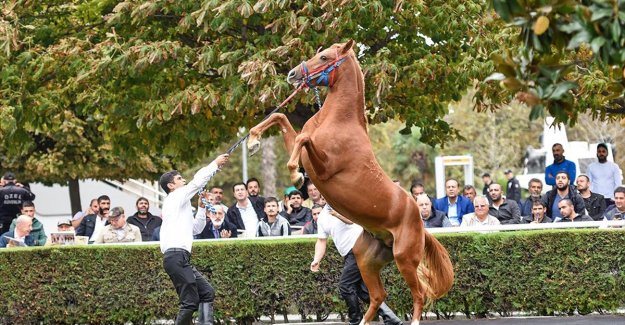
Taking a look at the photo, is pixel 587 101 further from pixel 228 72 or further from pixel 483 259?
pixel 228 72

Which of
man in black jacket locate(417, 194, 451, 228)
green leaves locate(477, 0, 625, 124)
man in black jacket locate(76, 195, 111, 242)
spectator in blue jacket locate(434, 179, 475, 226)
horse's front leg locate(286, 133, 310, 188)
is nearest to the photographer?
green leaves locate(477, 0, 625, 124)

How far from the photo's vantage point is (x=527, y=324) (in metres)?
12.8

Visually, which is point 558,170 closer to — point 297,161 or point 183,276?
point 183,276

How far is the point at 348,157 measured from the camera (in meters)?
10.5

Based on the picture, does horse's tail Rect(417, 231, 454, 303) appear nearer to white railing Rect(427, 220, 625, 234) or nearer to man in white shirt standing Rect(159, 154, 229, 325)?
white railing Rect(427, 220, 625, 234)

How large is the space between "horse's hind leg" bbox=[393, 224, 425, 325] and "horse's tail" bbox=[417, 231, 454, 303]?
0.45 metres

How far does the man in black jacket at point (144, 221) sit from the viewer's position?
16.3 m

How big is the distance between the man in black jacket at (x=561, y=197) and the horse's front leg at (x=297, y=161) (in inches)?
235

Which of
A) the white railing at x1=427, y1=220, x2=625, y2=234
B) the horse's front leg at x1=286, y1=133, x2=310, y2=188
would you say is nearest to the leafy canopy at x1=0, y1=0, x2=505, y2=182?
the white railing at x1=427, y1=220, x2=625, y2=234

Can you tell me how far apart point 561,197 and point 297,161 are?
6735 millimetres

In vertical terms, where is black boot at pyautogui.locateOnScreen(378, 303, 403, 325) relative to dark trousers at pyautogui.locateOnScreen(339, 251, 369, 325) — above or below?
below

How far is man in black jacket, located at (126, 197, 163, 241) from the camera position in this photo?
642 inches

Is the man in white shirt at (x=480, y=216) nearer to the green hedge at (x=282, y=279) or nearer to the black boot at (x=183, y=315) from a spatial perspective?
the green hedge at (x=282, y=279)

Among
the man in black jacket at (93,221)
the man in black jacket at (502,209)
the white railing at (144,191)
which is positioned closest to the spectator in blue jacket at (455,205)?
the man in black jacket at (502,209)
